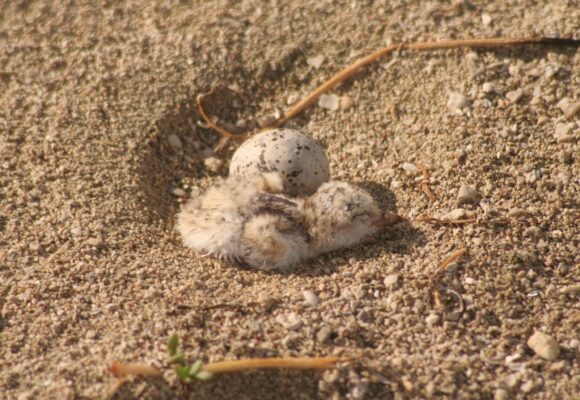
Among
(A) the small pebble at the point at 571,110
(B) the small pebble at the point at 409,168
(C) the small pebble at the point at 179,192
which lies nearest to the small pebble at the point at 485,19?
(A) the small pebble at the point at 571,110

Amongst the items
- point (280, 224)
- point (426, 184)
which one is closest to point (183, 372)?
point (280, 224)

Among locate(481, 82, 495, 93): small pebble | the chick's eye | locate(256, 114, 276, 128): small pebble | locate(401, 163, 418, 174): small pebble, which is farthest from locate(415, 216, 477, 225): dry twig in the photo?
locate(256, 114, 276, 128): small pebble

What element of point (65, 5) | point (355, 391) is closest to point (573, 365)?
point (355, 391)

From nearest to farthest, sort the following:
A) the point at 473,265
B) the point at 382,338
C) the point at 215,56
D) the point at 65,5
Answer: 1. the point at 382,338
2. the point at 473,265
3. the point at 215,56
4. the point at 65,5

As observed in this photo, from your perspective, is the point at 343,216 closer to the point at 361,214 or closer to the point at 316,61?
the point at 361,214

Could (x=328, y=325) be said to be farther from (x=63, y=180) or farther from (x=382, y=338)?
(x=63, y=180)

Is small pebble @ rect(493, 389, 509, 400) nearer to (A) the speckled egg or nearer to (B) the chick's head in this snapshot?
(B) the chick's head
